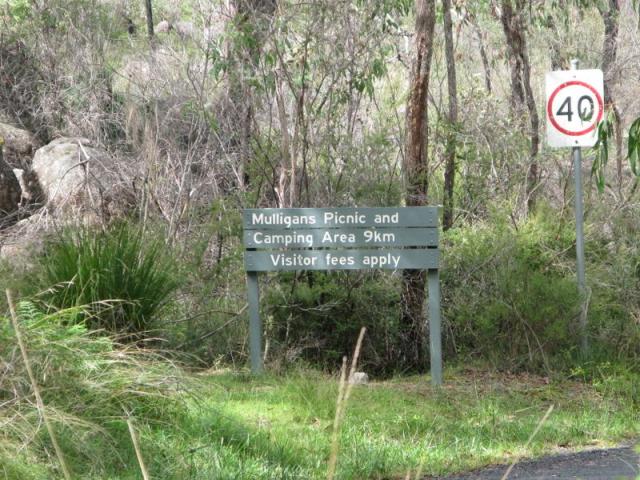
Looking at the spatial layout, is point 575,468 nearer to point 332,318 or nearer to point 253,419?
point 253,419

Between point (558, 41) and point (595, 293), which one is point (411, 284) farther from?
point (558, 41)

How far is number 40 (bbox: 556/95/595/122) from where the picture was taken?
1017cm

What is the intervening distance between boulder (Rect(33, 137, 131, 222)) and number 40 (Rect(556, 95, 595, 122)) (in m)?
5.42

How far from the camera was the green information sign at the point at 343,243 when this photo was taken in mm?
9453

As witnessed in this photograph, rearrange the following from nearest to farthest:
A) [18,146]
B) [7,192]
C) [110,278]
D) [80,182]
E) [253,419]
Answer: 1. [253,419]
2. [110,278]
3. [80,182]
4. [7,192]
5. [18,146]

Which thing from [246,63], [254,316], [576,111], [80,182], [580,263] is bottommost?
[254,316]

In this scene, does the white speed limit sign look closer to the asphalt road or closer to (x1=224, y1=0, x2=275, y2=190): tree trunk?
(x1=224, y1=0, x2=275, y2=190): tree trunk

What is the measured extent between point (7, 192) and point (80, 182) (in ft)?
8.03

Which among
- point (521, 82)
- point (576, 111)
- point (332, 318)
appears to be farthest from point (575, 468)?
point (521, 82)

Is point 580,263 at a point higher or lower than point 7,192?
lower

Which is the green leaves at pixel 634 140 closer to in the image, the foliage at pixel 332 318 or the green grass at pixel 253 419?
the green grass at pixel 253 419

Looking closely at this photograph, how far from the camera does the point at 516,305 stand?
10078mm

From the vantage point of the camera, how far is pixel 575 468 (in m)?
6.91

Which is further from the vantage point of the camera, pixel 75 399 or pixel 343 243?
pixel 343 243
